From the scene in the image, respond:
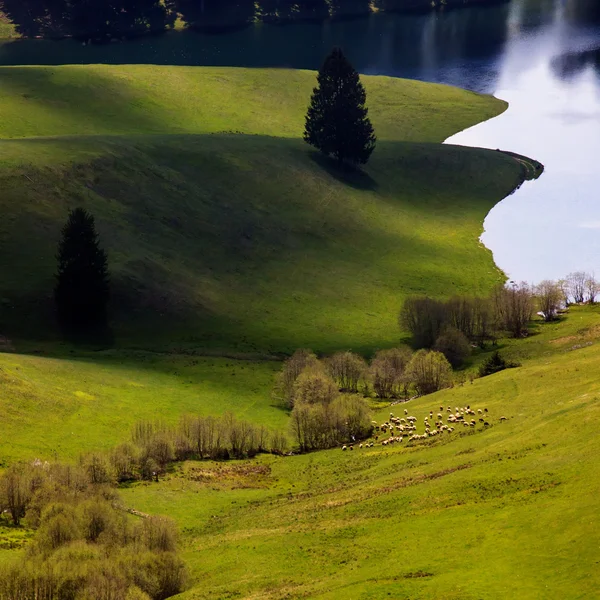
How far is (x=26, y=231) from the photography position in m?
129

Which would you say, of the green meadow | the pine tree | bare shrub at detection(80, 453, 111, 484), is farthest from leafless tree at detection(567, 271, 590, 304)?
bare shrub at detection(80, 453, 111, 484)

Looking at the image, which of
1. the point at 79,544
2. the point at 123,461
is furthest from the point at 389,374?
the point at 79,544

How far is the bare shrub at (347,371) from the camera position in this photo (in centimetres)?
11025

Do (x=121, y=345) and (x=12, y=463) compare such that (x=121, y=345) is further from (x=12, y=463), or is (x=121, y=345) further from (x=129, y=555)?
(x=129, y=555)

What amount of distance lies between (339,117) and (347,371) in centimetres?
8935

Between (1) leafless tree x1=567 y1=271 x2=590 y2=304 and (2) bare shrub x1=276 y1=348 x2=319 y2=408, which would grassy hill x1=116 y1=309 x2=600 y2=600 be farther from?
(1) leafless tree x1=567 y1=271 x2=590 y2=304

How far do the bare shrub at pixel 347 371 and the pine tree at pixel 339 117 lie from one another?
84.7 metres

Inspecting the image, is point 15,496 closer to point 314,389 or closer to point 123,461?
point 123,461

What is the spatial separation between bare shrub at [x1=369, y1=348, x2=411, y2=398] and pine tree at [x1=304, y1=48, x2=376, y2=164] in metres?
82.1

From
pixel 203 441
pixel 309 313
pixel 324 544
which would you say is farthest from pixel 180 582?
pixel 309 313

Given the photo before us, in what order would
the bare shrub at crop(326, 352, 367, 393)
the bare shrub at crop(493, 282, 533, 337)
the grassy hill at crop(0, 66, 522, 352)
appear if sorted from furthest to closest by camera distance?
the bare shrub at crop(493, 282, 533, 337) → the grassy hill at crop(0, 66, 522, 352) → the bare shrub at crop(326, 352, 367, 393)

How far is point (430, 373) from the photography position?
359 ft

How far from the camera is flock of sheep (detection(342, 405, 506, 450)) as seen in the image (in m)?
87.9

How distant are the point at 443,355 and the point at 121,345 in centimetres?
3566
